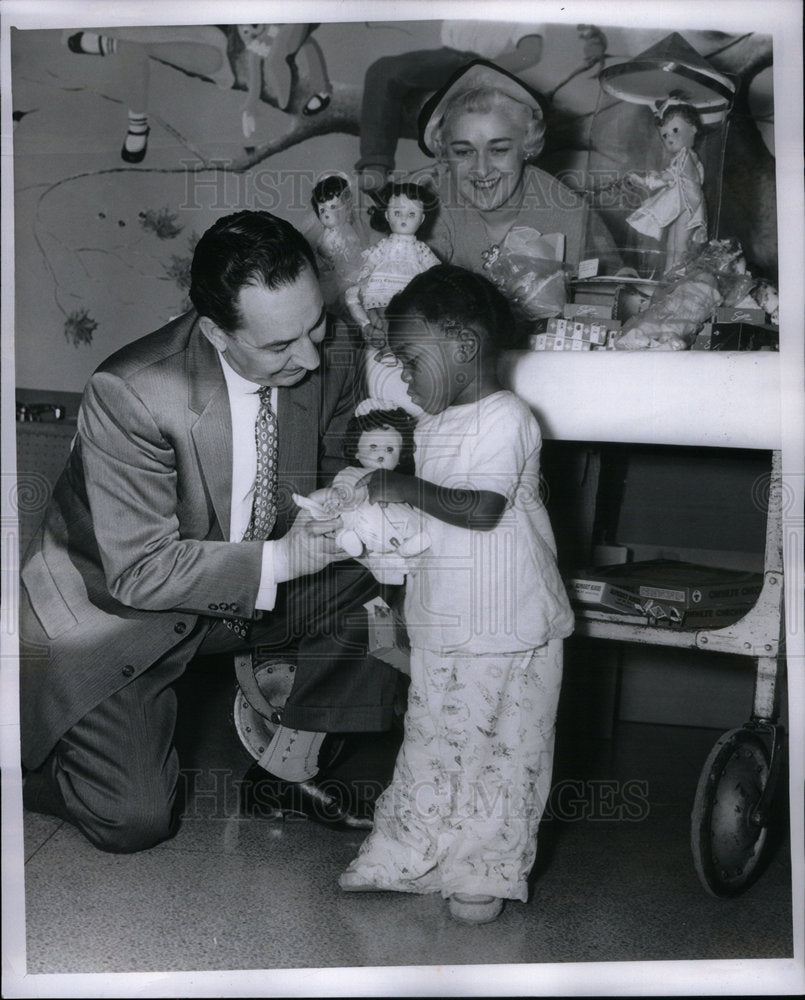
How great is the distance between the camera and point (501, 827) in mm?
1652

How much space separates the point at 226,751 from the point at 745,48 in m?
1.54

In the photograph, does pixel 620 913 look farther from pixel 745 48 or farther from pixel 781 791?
pixel 745 48

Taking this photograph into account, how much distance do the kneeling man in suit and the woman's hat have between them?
31 cm

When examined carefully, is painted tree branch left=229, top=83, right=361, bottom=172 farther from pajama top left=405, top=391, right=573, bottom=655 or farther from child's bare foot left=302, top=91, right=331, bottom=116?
pajama top left=405, top=391, right=573, bottom=655

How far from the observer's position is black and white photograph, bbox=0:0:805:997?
5.35 ft

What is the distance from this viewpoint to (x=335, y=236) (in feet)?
5.64

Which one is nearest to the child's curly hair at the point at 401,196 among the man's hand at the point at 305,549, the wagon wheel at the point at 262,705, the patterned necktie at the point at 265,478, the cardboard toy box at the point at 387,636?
the patterned necktie at the point at 265,478

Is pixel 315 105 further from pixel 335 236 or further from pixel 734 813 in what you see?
pixel 734 813

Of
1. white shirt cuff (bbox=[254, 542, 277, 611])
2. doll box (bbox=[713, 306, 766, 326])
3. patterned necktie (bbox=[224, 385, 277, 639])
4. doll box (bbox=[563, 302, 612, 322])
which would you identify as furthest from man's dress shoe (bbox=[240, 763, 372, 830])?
doll box (bbox=[713, 306, 766, 326])

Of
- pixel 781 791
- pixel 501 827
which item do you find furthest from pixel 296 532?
pixel 781 791

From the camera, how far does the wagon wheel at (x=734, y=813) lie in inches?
67.5

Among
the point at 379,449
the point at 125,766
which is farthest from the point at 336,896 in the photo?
the point at 379,449

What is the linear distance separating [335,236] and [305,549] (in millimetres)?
542

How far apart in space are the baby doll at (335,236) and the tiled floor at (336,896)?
28.9 inches
